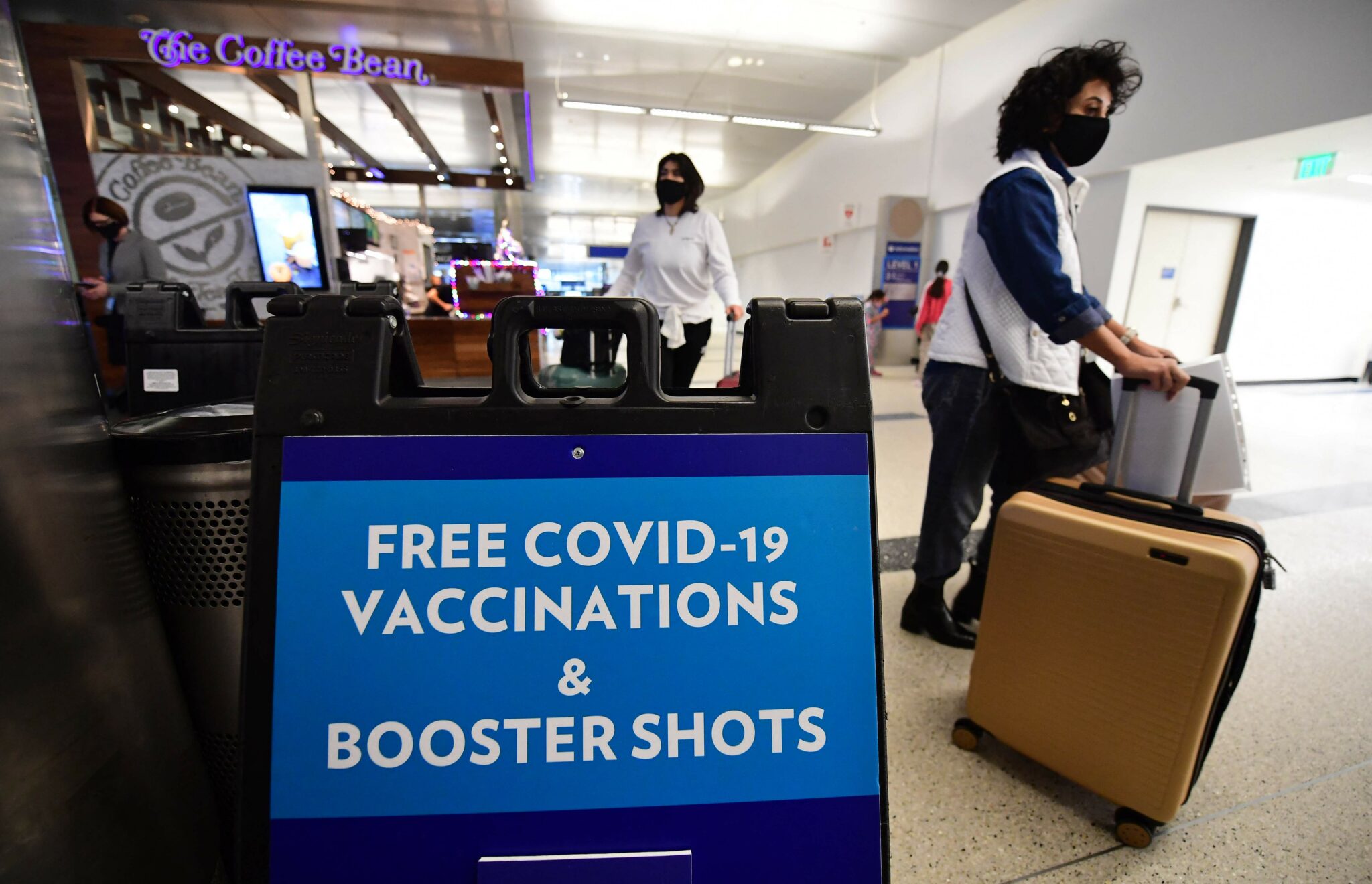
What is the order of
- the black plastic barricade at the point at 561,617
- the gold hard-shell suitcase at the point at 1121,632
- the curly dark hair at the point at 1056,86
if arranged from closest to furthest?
the black plastic barricade at the point at 561,617
the gold hard-shell suitcase at the point at 1121,632
the curly dark hair at the point at 1056,86

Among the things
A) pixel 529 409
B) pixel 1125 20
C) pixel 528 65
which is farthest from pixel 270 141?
pixel 529 409

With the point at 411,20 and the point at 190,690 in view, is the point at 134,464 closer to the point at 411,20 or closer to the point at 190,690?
the point at 190,690

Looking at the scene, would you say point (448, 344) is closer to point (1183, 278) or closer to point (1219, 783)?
point (1219, 783)

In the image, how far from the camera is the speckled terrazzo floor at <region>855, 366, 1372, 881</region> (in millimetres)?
920

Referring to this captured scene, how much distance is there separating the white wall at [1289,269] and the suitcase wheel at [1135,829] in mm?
5957

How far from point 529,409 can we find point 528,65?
8.36 m

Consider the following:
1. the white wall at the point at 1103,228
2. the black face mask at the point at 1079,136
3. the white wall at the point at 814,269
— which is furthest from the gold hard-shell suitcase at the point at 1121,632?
the white wall at the point at 814,269

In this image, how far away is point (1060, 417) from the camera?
1.27m

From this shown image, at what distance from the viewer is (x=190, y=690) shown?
73cm

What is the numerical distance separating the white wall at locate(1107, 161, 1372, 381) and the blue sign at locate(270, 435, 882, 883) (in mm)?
6495

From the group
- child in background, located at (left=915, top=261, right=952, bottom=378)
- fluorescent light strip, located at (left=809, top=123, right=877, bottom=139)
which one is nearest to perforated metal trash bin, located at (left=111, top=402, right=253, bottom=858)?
child in background, located at (left=915, top=261, right=952, bottom=378)

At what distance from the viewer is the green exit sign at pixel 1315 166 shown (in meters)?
4.85

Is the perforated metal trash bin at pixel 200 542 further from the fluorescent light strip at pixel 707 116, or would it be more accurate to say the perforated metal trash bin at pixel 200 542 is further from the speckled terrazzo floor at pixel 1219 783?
the fluorescent light strip at pixel 707 116

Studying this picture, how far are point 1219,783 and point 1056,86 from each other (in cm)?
141
